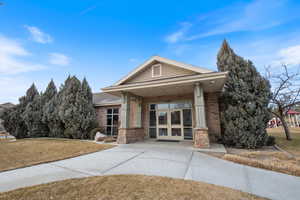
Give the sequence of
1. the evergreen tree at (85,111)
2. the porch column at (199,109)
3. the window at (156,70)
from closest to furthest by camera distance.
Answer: the porch column at (199,109) → the window at (156,70) → the evergreen tree at (85,111)

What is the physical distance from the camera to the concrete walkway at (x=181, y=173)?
9.23 feet

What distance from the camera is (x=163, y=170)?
366cm

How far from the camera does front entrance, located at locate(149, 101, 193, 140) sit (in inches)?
364

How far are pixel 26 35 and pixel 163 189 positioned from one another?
42.6ft

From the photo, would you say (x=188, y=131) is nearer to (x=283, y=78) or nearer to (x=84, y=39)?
(x=283, y=78)

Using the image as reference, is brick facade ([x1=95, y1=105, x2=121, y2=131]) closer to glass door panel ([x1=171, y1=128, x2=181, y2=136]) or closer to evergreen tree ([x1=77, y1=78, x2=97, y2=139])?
evergreen tree ([x1=77, y1=78, x2=97, y2=139])

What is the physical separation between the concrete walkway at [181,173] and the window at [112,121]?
7.83m

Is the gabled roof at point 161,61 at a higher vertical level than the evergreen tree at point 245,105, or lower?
higher

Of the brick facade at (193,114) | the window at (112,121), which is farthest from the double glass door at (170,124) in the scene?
the window at (112,121)

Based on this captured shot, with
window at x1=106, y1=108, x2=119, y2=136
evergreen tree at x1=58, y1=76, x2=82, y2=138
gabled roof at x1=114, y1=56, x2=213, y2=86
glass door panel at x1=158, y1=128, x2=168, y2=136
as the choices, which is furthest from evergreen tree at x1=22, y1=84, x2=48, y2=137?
glass door panel at x1=158, y1=128, x2=168, y2=136

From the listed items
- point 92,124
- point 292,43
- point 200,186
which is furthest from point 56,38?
point 292,43

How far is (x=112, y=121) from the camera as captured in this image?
40.8 ft

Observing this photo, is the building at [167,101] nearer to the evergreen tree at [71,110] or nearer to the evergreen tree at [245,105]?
the evergreen tree at [245,105]

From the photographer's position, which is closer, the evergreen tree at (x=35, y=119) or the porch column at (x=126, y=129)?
the porch column at (x=126, y=129)
